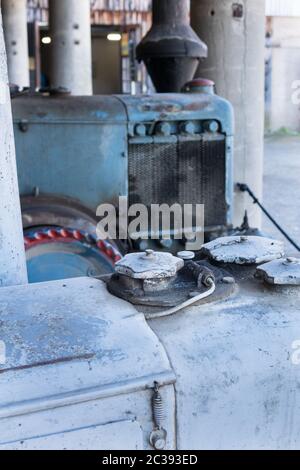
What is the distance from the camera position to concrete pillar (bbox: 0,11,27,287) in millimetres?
2242

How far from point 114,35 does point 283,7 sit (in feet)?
16.9

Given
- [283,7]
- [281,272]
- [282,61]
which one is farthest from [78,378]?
[283,7]

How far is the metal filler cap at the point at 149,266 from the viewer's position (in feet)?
6.35

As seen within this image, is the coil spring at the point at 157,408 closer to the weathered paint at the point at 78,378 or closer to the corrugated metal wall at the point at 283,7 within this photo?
the weathered paint at the point at 78,378

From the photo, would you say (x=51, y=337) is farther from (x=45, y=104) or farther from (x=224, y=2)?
(x=224, y=2)

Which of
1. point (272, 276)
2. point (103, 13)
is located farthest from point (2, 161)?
point (103, 13)

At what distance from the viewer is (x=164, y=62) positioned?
18.6ft

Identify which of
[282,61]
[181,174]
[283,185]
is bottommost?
[283,185]

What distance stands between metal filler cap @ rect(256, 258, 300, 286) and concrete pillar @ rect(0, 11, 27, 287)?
82cm

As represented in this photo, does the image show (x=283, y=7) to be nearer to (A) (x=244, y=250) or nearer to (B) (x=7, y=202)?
(A) (x=244, y=250)

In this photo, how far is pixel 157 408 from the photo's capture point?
1606 mm

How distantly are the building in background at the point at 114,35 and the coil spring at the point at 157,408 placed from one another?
54.4 feet

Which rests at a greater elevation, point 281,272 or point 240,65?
point 240,65

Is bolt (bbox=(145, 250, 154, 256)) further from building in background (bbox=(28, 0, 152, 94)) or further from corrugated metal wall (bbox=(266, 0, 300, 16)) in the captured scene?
corrugated metal wall (bbox=(266, 0, 300, 16))
